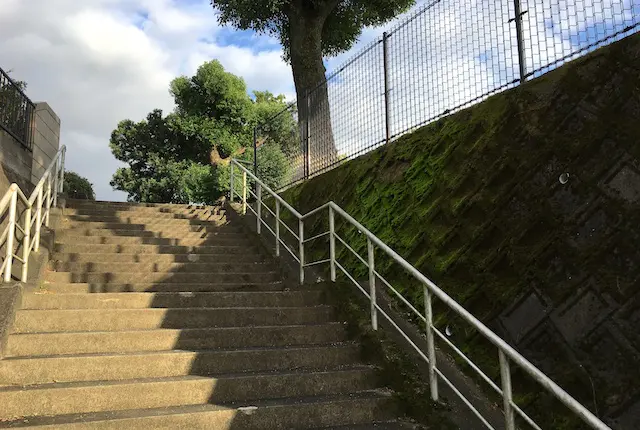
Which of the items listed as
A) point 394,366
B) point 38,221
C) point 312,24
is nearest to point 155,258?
point 38,221

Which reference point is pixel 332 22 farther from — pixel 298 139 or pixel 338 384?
pixel 338 384

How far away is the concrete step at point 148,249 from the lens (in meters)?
6.08

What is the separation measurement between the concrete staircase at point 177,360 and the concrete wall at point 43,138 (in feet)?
6.80

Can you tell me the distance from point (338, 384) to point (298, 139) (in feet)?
18.3

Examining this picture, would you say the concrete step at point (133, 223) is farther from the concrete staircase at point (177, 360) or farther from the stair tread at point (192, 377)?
the stair tread at point (192, 377)

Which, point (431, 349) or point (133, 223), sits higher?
point (133, 223)

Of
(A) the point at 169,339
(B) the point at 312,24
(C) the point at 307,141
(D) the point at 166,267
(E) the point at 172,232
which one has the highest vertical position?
(B) the point at 312,24

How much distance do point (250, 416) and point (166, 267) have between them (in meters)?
3.26

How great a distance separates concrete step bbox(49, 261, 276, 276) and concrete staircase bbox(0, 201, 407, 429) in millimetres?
18

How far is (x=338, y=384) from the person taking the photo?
3525 millimetres

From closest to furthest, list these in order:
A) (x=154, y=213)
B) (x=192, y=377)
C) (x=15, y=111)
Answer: (x=192, y=377), (x=15, y=111), (x=154, y=213)

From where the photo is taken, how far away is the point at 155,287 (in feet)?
17.5

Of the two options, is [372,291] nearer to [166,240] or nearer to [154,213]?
[166,240]

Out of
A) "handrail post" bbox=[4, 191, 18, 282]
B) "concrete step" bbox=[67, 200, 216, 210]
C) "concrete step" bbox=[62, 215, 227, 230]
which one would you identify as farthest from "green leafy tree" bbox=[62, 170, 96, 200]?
"handrail post" bbox=[4, 191, 18, 282]
